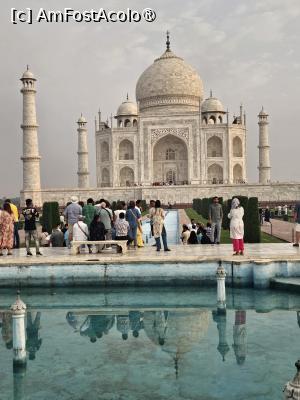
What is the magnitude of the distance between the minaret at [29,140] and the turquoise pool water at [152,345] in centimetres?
2429

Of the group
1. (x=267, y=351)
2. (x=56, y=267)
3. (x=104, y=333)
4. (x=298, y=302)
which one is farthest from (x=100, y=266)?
(x=267, y=351)

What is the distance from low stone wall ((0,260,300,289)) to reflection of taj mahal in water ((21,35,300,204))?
24.4m

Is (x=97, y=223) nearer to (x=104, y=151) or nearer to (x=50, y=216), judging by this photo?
(x=50, y=216)

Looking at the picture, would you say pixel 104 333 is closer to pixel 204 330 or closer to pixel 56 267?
pixel 204 330

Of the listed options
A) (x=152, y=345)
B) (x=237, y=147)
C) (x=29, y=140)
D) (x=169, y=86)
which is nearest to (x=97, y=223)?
(x=152, y=345)

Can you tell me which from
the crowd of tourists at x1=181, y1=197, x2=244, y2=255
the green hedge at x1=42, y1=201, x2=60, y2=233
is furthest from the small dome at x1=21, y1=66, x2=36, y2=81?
the crowd of tourists at x1=181, y1=197, x2=244, y2=255

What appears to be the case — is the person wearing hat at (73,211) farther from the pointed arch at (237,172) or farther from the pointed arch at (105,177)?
the pointed arch at (237,172)

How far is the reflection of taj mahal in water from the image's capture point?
3172cm

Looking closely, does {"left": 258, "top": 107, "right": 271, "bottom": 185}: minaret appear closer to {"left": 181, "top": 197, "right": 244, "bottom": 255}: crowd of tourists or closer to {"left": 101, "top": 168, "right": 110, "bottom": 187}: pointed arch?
{"left": 101, "top": 168, "right": 110, "bottom": 187}: pointed arch

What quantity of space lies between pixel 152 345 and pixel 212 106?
35.5m

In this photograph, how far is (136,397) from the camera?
3502 mm

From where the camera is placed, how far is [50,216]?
13.5 meters

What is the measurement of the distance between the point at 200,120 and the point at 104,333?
31.7m

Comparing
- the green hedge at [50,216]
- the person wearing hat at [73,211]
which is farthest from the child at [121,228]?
the green hedge at [50,216]
